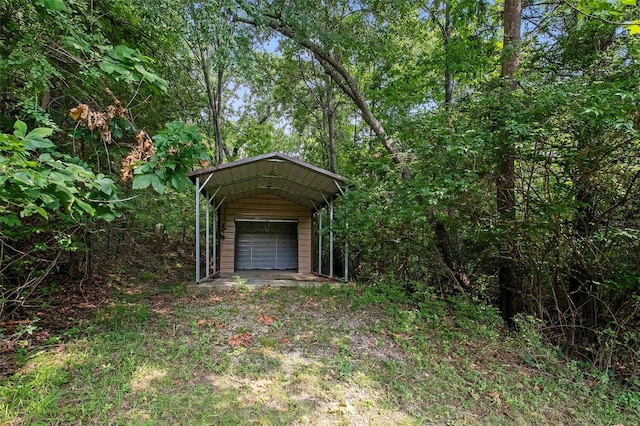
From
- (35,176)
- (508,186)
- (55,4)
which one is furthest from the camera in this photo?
(508,186)

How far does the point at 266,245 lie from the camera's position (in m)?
10.1

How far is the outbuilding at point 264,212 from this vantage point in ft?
20.8

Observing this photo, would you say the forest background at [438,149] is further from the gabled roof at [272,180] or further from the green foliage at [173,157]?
the gabled roof at [272,180]

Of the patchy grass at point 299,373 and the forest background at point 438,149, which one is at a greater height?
the forest background at point 438,149

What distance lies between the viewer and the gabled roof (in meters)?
5.99

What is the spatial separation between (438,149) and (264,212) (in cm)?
580

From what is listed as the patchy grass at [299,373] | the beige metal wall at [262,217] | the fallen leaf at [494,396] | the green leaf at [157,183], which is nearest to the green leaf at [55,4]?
the green leaf at [157,183]

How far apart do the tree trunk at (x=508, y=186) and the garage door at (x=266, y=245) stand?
19.4 feet

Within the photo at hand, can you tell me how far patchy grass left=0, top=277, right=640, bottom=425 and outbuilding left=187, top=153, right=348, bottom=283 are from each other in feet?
7.63

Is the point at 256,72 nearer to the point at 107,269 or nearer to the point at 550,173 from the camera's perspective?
the point at 550,173

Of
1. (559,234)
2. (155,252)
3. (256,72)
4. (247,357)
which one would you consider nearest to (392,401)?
(247,357)

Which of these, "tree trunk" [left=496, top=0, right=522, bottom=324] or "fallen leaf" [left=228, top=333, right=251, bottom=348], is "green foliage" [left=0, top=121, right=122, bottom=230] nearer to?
"fallen leaf" [left=228, top=333, right=251, bottom=348]

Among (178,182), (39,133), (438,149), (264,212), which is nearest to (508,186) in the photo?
(438,149)

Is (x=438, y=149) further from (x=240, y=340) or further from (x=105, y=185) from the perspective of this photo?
(x=105, y=185)
